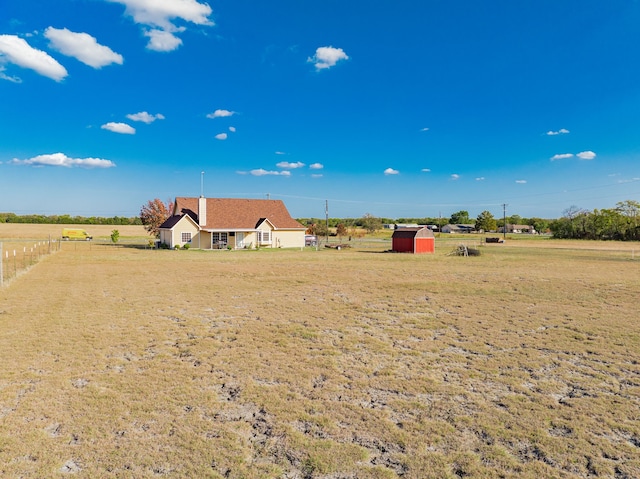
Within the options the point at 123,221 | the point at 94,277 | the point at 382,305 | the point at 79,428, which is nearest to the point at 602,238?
the point at 382,305

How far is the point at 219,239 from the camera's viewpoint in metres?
41.1

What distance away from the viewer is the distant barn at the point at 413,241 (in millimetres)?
37188

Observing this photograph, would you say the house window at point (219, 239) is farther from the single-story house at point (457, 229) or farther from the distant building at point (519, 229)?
the distant building at point (519, 229)

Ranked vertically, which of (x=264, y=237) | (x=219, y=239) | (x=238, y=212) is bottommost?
(x=219, y=239)

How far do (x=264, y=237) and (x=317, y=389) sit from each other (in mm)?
37489

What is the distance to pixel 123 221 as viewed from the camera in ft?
337

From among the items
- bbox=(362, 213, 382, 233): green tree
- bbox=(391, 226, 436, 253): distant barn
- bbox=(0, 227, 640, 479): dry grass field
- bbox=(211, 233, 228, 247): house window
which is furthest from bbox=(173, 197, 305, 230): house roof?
bbox=(362, 213, 382, 233): green tree

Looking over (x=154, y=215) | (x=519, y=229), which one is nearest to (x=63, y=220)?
(x=154, y=215)

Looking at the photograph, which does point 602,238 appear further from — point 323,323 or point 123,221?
point 123,221

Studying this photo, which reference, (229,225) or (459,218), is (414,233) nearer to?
(229,225)

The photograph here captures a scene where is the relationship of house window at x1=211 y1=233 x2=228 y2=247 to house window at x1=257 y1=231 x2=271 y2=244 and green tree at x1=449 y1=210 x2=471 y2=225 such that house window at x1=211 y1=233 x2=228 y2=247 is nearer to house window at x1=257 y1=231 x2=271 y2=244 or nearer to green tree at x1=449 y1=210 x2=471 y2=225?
house window at x1=257 y1=231 x2=271 y2=244

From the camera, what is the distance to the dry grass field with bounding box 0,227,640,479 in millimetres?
4094

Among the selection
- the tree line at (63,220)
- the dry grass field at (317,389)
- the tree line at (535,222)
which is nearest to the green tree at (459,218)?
the tree line at (535,222)

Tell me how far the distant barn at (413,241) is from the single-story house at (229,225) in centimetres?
1168
